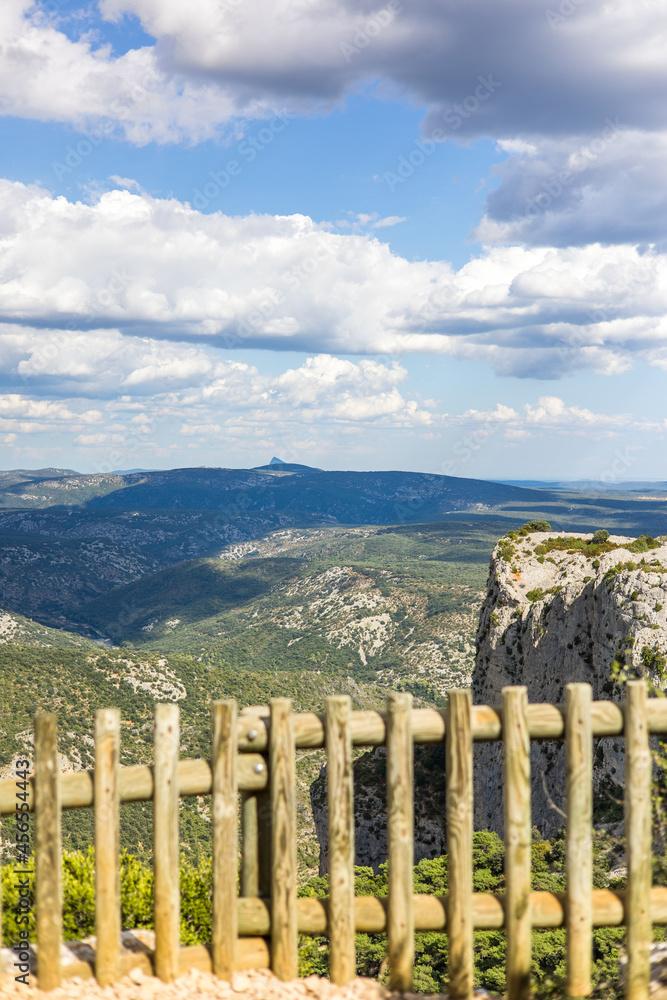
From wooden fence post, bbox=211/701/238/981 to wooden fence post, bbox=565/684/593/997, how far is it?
3148 millimetres

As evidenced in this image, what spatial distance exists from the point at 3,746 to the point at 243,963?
64.5 m

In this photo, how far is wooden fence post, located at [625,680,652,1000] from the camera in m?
6.92

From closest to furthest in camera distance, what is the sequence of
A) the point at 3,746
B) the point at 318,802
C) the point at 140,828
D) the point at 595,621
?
the point at 595,621
the point at 318,802
the point at 140,828
the point at 3,746

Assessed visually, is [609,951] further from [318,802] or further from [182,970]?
[318,802]

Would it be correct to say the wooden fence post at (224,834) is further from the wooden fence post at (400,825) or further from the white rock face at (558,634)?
the white rock face at (558,634)

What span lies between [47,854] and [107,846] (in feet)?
1.79

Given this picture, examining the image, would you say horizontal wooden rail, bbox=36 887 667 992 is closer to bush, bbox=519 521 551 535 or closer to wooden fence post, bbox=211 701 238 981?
wooden fence post, bbox=211 701 238 981

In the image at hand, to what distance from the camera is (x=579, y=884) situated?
693 cm

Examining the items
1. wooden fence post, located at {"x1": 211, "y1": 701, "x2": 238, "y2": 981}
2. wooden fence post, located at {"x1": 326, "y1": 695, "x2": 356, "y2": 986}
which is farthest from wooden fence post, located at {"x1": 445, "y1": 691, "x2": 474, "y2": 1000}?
wooden fence post, located at {"x1": 211, "y1": 701, "x2": 238, "y2": 981}

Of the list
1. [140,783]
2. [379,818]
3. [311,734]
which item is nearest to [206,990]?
[140,783]

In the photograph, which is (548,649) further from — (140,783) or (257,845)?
(140,783)

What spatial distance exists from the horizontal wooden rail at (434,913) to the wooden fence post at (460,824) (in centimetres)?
17

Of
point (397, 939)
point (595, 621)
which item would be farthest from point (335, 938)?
point (595, 621)

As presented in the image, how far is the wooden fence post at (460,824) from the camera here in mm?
6863
